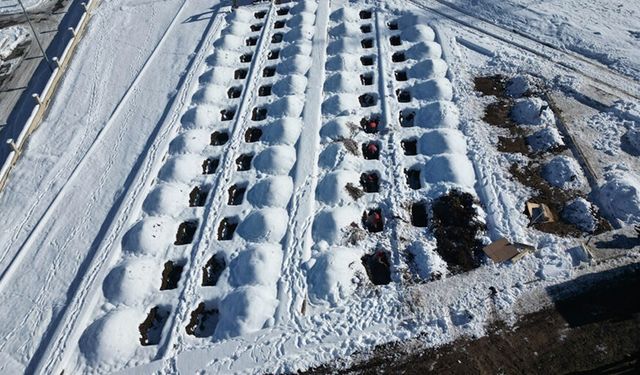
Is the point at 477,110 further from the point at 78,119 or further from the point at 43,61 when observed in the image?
the point at 43,61

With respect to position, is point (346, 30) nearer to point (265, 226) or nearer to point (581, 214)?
point (265, 226)

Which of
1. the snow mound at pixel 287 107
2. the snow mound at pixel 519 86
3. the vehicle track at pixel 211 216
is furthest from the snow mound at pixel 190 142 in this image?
the snow mound at pixel 519 86

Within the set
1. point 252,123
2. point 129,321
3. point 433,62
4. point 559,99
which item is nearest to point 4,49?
point 252,123

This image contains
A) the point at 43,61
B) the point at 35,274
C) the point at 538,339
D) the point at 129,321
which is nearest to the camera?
the point at 538,339

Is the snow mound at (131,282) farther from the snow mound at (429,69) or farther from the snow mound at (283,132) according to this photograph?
the snow mound at (429,69)

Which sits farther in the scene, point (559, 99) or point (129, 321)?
point (559, 99)
